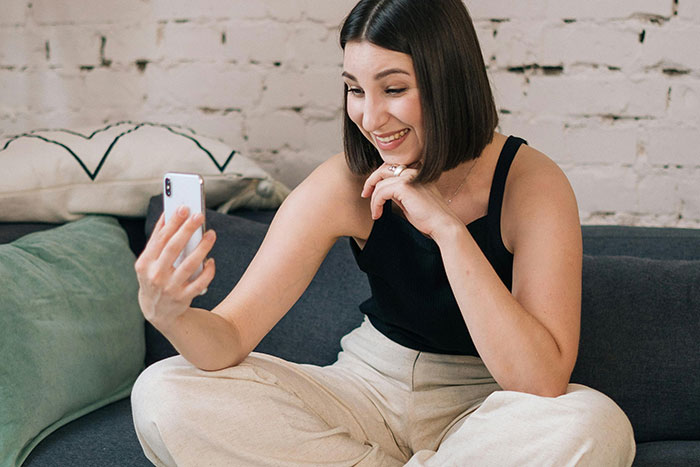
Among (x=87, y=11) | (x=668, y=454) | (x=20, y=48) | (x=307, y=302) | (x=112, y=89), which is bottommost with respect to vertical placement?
(x=668, y=454)

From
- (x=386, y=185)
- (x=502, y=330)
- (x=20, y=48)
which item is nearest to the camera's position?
(x=502, y=330)

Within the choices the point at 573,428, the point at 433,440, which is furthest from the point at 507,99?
the point at 573,428

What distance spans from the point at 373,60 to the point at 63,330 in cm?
73

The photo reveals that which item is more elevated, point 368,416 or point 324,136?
point 324,136

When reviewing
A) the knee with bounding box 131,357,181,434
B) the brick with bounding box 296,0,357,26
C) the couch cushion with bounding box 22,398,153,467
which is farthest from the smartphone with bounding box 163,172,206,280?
the brick with bounding box 296,0,357,26

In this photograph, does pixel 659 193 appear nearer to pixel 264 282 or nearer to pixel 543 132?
pixel 543 132

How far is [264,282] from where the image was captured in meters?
1.21

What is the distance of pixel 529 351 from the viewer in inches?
40.6

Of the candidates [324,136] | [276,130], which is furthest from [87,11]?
[324,136]

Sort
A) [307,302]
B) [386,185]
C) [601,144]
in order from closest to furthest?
[386,185] → [307,302] → [601,144]

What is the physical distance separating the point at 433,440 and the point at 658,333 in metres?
0.47

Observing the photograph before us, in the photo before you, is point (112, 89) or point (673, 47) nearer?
point (673, 47)

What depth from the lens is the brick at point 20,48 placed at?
202 cm

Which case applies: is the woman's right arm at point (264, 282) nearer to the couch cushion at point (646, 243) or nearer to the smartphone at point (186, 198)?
the smartphone at point (186, 198)
